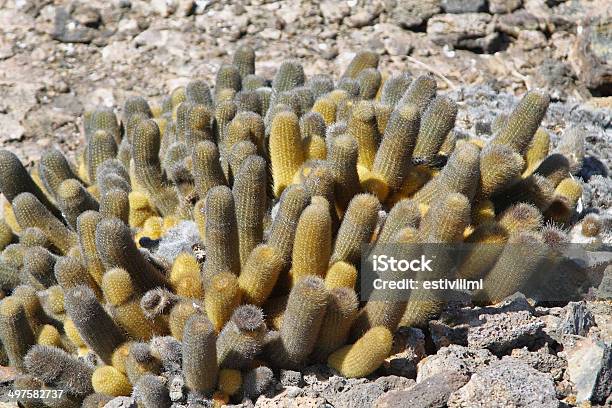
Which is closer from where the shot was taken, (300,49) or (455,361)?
(455,361)

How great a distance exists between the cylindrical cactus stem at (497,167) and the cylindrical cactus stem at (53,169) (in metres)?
2.49

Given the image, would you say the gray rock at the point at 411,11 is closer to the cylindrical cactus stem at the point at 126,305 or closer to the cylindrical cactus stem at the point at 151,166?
the cylindrical cactus stem at the point at 151,166

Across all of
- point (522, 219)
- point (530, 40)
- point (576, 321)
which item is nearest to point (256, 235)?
point (522, 219)

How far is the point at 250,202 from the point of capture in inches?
153

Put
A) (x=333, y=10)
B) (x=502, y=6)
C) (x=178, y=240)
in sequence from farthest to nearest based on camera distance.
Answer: (x=333, y=10), (x=502, y=6), (x=178, y=240)

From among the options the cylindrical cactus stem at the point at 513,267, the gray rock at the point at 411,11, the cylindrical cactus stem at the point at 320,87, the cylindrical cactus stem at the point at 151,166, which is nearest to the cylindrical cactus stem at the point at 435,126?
the cylindrical cactus stem at the point at 513,267

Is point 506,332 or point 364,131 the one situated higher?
point 364,131

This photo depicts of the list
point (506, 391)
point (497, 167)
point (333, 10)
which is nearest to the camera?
point (506, 391)

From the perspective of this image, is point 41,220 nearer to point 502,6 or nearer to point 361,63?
point 361,63

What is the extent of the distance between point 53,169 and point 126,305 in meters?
1.47

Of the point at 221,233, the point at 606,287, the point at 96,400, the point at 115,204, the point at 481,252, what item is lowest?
the point at 96,400

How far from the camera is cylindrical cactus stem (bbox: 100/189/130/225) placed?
168 inches

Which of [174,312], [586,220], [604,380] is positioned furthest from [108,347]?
[586,220]

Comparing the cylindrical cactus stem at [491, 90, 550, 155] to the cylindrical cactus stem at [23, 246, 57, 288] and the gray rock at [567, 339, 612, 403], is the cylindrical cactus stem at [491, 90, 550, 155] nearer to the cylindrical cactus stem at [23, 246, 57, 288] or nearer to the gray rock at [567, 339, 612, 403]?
the gray rock at [567, 339, 612, 403]
